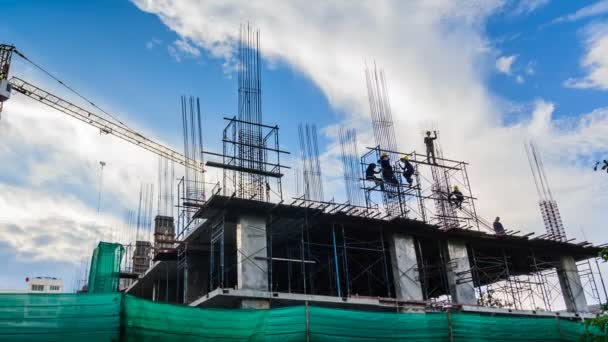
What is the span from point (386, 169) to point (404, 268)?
549 centimetres

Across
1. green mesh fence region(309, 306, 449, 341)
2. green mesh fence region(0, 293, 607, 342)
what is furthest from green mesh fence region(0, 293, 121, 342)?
green mesh fence region(309, 306, 449, 341)

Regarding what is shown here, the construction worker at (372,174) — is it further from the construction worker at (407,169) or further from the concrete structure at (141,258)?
the concrete structure at (141,258)

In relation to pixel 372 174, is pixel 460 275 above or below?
below

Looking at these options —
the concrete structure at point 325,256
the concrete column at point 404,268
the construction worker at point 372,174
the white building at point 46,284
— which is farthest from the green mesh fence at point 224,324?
the white building at point 46,284

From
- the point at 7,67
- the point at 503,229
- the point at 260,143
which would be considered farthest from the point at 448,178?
the point at 7,67

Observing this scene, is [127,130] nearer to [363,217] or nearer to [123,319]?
[363,217]

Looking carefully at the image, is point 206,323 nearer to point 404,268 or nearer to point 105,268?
point 404,268

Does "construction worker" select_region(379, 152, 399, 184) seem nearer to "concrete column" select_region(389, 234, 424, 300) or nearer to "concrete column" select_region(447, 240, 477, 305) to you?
"concrete column" select_region(389, 234, 424, 300)

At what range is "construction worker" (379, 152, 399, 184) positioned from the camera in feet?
89.5

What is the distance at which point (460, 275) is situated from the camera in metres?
25.8

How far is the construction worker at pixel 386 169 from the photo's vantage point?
1075 inches

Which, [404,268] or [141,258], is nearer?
[404,268]

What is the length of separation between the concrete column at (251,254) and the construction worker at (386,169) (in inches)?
313

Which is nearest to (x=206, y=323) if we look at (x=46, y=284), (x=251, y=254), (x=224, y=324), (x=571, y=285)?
(x=224, y=324)
